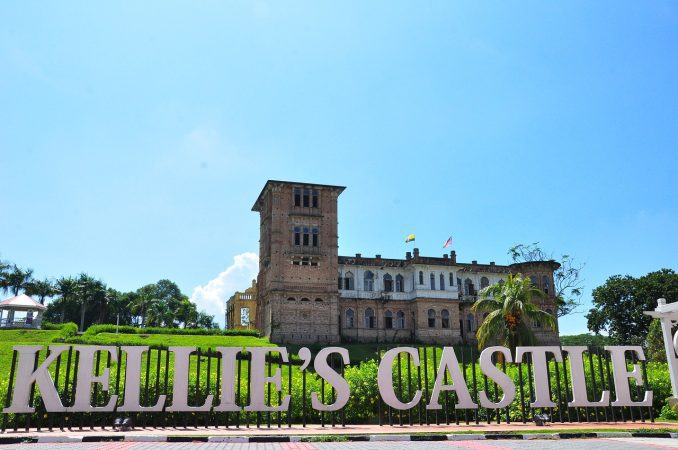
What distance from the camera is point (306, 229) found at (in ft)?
175

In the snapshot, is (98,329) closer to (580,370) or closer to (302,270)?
(302,270)

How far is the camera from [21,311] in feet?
170

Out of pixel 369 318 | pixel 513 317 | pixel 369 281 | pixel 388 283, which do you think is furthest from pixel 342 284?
pixel 513 317

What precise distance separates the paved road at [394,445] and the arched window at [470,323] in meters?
47.4

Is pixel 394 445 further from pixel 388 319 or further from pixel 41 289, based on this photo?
pixel 41 289

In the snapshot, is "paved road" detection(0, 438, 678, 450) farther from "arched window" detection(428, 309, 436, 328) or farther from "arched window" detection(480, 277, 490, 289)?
"arched window" detection(480, 277, 490, 289)

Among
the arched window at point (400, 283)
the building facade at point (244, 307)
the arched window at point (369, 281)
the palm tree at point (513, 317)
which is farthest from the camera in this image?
the building facade at point (244, 307)

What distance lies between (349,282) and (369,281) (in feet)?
7.04

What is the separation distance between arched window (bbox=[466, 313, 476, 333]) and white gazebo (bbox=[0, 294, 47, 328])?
132 ft

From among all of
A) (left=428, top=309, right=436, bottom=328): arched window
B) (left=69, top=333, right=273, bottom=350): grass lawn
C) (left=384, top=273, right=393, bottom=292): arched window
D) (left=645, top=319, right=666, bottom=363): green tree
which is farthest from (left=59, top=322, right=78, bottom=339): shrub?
(left=645, top=319, right=666, bottom=363): green tree

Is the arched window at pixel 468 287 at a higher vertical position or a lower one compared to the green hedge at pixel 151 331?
higher

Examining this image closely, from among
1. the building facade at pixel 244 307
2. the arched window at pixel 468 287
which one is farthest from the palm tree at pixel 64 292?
the arched window at pixel 468 287

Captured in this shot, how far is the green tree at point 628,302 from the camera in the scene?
211 ft

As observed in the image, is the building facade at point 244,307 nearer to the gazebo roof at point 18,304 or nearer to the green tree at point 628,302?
the gazebo roof at point 18,304
